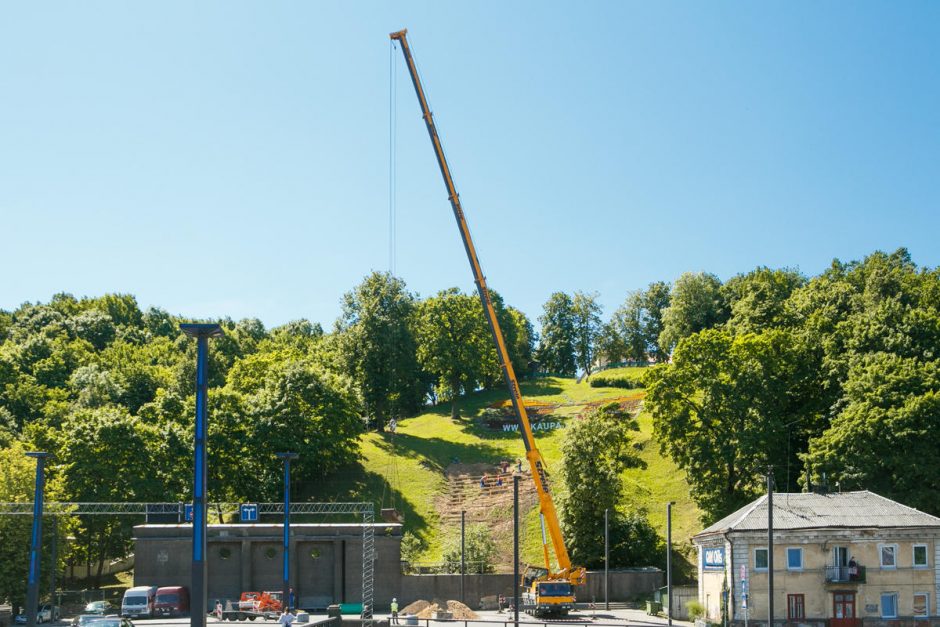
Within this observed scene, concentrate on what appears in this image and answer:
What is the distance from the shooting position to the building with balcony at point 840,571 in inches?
2163

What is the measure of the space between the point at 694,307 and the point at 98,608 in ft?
305

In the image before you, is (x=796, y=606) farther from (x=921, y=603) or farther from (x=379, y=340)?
(x=379, y=340)

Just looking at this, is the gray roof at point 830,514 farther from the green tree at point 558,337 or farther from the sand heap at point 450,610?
the green tree at point 558,337

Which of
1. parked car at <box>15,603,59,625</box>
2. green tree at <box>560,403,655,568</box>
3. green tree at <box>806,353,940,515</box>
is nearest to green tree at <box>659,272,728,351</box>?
green tree at <box>560,403,655,568</box>

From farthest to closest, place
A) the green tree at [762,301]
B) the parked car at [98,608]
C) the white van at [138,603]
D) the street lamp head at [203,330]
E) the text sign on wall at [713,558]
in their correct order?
1. the green tree at [762,301]
2. the parked car at [98,608]
3. the white van at [138,603]
4. the text sign on wall at [713,558]
5. the street lamp head at [203,330]

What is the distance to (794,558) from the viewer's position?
182ft

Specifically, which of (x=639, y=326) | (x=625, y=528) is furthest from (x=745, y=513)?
(x=639, y=326)

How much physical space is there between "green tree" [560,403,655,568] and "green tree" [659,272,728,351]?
60638 millimetres

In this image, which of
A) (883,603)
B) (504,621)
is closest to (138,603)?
(504,621)

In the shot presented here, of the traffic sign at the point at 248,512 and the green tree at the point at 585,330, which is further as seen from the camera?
the green tree at the point at 585,330

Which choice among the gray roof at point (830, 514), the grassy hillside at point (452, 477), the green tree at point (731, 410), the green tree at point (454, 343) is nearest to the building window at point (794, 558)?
the gray roof at point (830, 514)

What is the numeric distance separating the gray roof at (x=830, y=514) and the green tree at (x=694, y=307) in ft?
244

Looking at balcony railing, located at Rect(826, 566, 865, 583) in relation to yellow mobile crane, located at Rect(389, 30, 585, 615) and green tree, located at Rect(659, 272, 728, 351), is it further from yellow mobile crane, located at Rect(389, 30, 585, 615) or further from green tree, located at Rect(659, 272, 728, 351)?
green tree, located at Rect(659, 272, 728, 351)

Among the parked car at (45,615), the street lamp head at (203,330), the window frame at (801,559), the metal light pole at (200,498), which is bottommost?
the parked car at (45,615)
